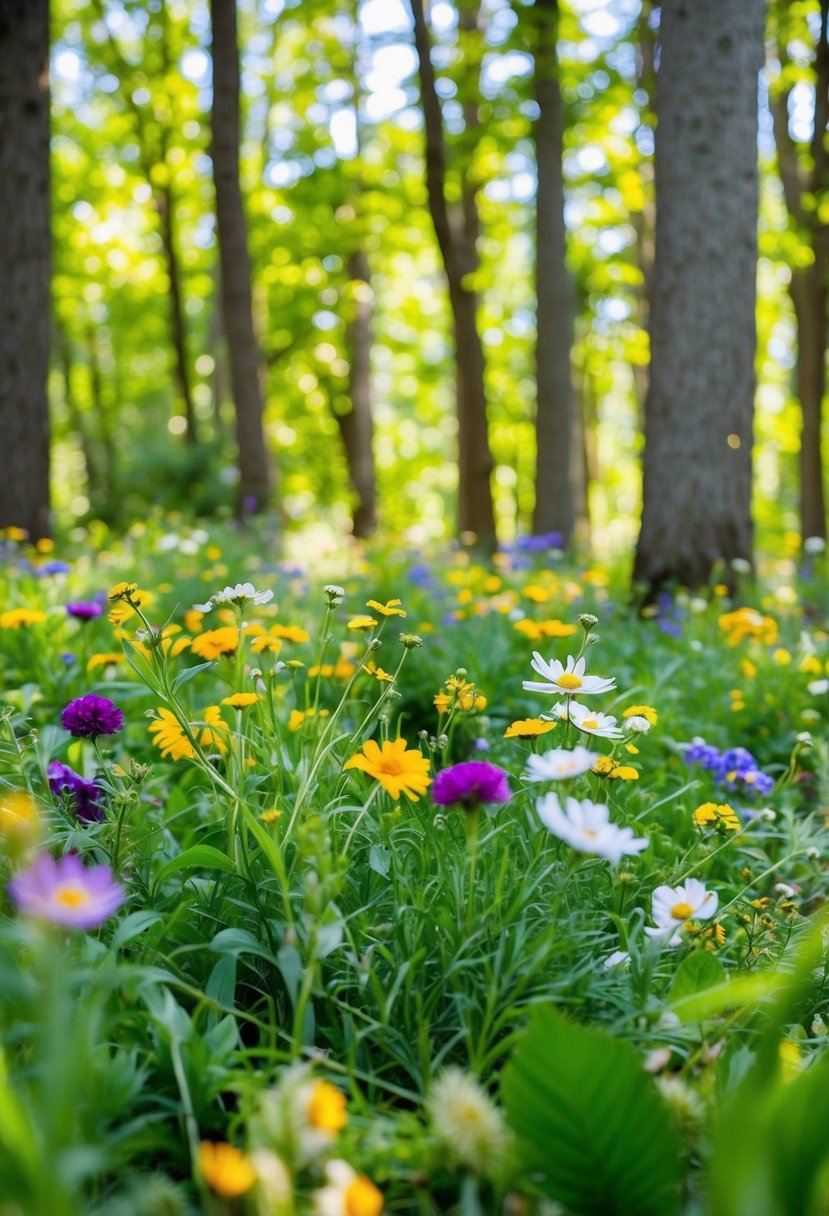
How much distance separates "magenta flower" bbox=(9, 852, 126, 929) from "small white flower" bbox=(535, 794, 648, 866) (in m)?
0.54

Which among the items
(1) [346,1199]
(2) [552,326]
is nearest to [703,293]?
(2) [552,326]

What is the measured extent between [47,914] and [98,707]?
1015 mm

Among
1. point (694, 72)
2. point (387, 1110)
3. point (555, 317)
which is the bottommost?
point (387, 1110)

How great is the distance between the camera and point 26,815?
38.9 inches

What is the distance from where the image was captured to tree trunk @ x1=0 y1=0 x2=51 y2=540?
18.8ft

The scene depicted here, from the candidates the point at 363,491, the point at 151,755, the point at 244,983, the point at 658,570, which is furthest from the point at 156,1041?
the point at 363,491

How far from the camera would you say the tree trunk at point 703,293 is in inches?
188

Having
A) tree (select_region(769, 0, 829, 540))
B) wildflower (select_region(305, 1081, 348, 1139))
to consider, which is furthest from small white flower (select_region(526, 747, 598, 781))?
tree (select_region(769, 0, 829, 540))

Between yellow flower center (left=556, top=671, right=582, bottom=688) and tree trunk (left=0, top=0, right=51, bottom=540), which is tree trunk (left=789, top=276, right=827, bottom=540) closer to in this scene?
tree trunk (left=0, top=0, right=51, bottom=540)

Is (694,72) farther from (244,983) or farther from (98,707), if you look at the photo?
(244,983)

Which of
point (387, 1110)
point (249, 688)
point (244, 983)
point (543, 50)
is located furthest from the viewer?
point (543, 50)

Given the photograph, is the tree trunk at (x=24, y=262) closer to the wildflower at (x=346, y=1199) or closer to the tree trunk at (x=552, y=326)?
the tree trunk at (x=552, y=326)

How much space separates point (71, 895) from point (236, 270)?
780cm

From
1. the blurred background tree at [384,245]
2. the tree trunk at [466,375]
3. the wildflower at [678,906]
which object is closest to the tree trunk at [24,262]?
the blurred background tree at [384,245]
